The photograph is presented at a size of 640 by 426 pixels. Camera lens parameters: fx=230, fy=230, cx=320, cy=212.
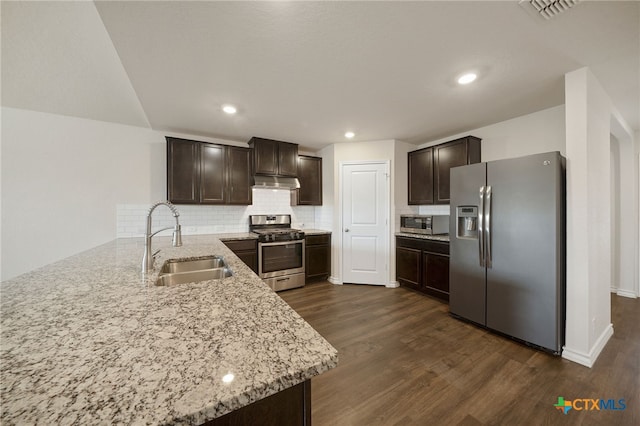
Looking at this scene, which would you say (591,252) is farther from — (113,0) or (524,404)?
(113,0)

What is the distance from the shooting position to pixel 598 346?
2049mm

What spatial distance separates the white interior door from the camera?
3971 millimetres

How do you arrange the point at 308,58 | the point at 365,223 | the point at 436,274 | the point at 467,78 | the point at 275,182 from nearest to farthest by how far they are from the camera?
the point at 308,58 < the point at 467,78 < the point at 436,274 < the point at 275,182 < the point at 365,223

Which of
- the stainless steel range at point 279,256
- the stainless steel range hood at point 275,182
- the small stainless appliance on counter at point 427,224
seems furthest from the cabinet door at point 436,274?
the stainless steel range hood at point 275,182

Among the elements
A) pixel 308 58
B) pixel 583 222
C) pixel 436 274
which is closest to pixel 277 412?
pixel 308 58

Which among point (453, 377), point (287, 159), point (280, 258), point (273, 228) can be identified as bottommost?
point (453, 377)

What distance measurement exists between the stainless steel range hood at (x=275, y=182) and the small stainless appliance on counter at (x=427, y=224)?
202 centimetres

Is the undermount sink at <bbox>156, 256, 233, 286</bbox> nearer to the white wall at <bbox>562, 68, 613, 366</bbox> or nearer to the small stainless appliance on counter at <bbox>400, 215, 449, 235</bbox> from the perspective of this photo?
the white wall at <bbox>562, 68, 613, 366</bbox>

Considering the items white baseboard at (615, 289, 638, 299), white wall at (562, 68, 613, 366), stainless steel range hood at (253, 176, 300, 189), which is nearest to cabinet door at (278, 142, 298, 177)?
→ stainless steel range hood at (253, 176, 300, 189)

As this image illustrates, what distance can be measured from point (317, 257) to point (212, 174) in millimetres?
2199

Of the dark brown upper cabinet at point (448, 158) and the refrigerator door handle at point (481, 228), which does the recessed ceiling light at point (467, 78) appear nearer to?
the refrigerator door handle at point (481, 228)

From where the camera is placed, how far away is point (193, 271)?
1.72 meters

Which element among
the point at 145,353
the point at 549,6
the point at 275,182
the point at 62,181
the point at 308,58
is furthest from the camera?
the point at 275,182

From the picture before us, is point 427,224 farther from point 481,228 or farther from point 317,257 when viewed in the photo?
point 317,257
